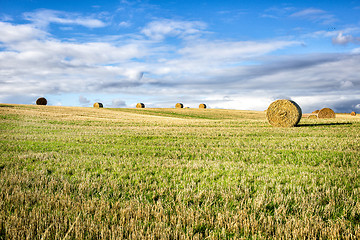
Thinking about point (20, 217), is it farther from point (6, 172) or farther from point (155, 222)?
point (6, 172)

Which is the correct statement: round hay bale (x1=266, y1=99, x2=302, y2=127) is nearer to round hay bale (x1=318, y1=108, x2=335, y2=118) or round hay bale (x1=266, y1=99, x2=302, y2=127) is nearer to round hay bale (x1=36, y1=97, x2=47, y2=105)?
round hay bale (x1=318, y1=108, x2=335, y2=118)

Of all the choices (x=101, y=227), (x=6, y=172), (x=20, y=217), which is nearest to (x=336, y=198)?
(x=101, y=227)

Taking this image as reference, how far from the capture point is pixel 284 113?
2383 cm

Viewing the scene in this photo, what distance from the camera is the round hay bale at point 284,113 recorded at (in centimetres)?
2358

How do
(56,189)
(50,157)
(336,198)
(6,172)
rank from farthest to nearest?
(50,157)
(6,172)
(56,189)
(336,198)

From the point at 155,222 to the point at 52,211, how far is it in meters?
1.95

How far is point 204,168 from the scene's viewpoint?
7684mm

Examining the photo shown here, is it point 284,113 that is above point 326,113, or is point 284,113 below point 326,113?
below

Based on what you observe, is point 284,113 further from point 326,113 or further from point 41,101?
point 41,101

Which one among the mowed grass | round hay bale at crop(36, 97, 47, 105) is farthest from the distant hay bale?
round hay bale at crop(36, 97, 47, 105)

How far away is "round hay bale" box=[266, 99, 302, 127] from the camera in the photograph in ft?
77.4

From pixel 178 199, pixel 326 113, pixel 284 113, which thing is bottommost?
pixel 178 199

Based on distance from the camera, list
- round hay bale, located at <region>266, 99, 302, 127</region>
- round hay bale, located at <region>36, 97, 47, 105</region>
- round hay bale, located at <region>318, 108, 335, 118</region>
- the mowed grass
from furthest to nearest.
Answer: round hay bale, located at <region>36, 97, 47, 105</region>, round hay bale, located at <region>318, 108, 335, 118</region>, round hay bale, located at <region>266, 99, 302, 127</region>, the mowed grass

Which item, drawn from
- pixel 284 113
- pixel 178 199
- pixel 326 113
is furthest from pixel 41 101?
pixel 178 199
